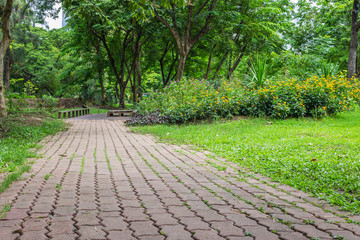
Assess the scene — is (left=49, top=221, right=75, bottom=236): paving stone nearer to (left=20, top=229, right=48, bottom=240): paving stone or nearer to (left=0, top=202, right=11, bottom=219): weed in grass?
(left=20, top=229, right=48, bottom=240): paving stone

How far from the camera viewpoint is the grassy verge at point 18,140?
533 centimetres

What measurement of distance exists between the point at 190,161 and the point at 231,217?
3.05 m

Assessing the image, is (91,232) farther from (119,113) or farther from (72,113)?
(72,113)

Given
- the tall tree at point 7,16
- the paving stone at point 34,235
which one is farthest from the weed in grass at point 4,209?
the tall tree at point 7,16

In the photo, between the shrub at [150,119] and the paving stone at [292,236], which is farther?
the shrub at [150,119]

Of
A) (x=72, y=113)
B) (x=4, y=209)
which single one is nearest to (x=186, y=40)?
(x=72, y=113)

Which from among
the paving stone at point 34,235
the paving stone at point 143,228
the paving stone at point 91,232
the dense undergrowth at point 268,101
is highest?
the dense undergrowth at point 268,101

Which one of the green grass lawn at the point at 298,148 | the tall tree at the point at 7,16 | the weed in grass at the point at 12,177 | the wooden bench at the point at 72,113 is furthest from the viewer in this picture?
the wooden bench at the point at 72,113

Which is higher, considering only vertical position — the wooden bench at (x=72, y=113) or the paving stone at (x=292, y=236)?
the wooden bench at (x=72, y=113)

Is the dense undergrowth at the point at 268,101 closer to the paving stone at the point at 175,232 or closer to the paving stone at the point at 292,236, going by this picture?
the paving stone at the point at 292,236

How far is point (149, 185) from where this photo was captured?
465 centimetres

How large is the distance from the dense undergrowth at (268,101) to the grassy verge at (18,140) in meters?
4.24

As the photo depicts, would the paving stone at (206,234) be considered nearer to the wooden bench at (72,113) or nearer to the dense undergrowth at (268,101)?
the dense undergrowth at (268,101)

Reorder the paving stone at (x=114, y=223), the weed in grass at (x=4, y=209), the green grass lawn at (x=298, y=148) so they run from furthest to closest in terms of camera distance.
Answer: the green grass lawn at (x=298, y=148) → the weed in grass at (x=4, y=209) → the paving stone at (x=114, y=223)
